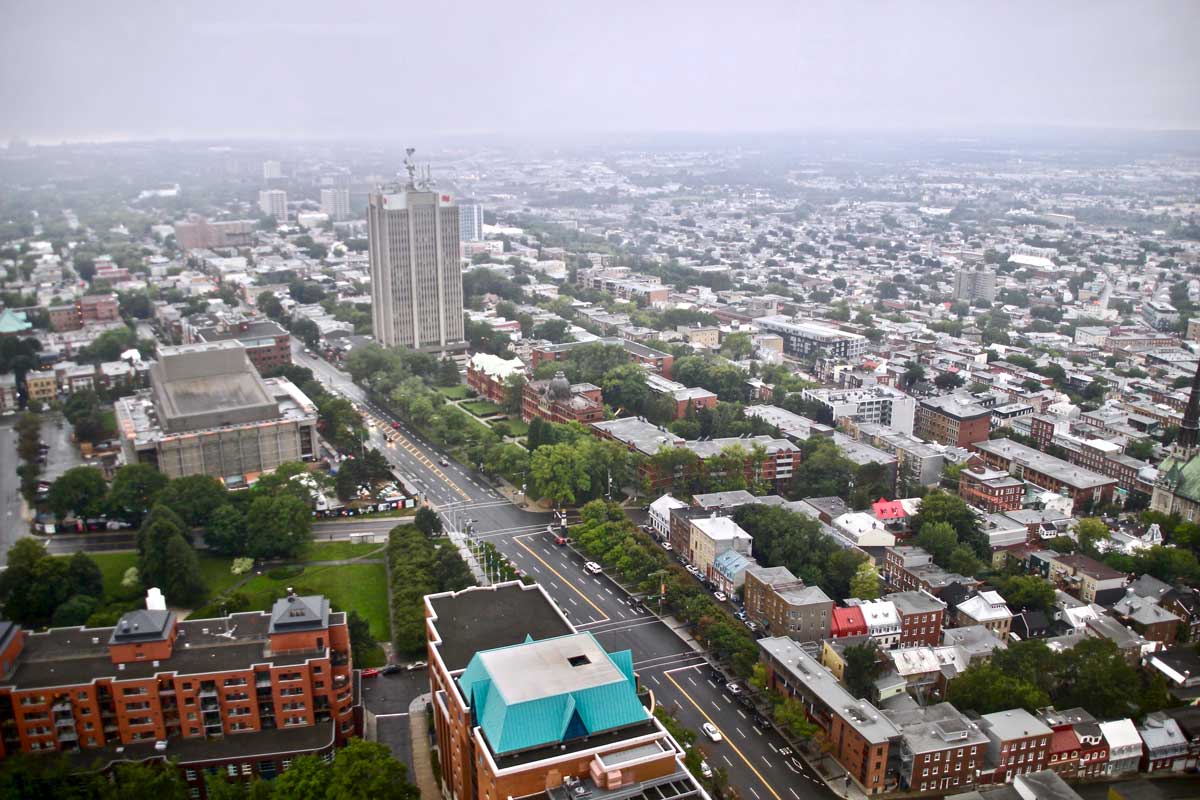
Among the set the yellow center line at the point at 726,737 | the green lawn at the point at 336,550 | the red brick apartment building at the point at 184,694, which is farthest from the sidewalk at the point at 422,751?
the green lawn at the point at 336,550

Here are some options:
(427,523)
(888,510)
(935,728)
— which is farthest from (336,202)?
(935,728)

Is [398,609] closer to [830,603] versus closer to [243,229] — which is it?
[830,603]

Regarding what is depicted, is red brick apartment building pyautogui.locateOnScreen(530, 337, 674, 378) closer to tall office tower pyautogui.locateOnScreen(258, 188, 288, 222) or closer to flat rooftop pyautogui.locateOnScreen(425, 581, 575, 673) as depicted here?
flat rooftop pyautogui.locateOnScreen(425, 581, 575, 673)

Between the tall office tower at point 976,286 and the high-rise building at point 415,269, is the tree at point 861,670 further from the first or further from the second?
the tall office tower at point 976,286

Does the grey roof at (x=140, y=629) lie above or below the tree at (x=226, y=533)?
above

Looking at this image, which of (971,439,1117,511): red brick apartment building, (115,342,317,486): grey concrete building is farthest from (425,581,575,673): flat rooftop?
(971,439,1117,511): red brick apartment building

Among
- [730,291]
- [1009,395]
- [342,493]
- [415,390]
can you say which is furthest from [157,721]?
[730,291]

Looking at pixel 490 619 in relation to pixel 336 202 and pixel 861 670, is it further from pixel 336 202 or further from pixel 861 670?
pixel 336 202
